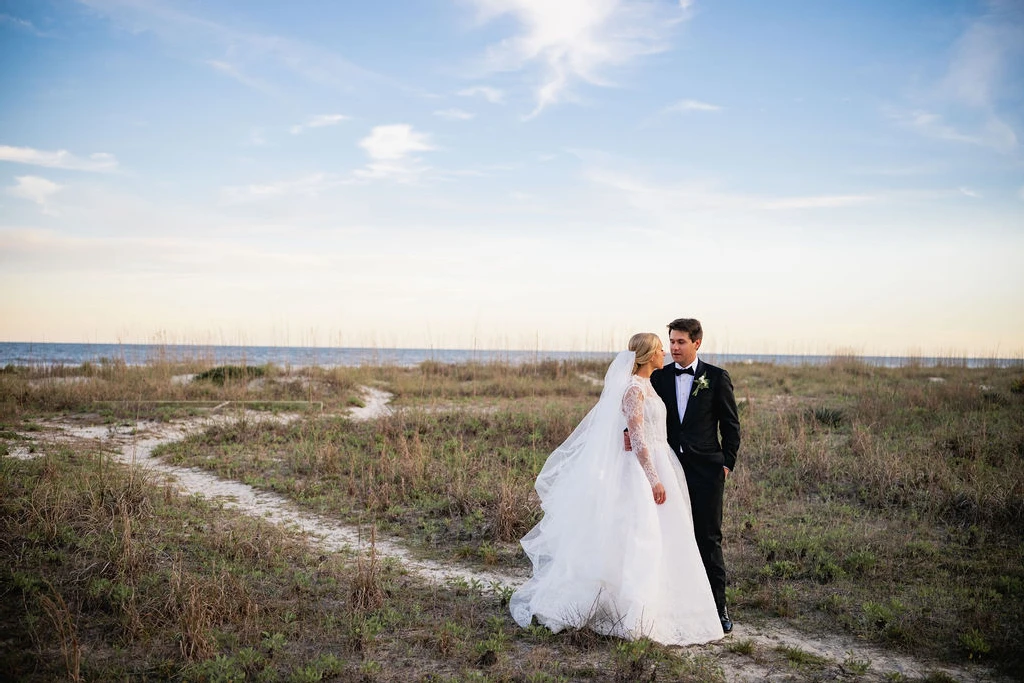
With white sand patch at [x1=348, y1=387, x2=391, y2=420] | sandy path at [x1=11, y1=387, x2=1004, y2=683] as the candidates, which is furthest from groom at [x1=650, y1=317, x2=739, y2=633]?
white sand patch at [x1=348, y1=387, x2=391, y2=420]

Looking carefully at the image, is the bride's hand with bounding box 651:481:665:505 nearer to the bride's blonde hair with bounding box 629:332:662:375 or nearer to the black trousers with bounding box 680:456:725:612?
the black trousers with bounding box 680:456:725:612

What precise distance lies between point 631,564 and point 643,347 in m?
1.49

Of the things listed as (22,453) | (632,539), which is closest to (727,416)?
(632,539)

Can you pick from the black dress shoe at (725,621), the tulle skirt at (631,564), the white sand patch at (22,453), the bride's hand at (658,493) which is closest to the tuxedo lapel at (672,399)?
the tulle skirt at (631,564)

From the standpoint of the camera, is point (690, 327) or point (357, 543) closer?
point (690, 327)

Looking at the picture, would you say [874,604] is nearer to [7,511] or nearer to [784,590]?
[784,590]

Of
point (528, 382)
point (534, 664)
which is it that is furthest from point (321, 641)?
point (528, 382)

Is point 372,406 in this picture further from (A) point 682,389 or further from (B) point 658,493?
(B) point 658,493

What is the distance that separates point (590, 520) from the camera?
4.56 metres

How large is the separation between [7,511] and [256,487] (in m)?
3.01

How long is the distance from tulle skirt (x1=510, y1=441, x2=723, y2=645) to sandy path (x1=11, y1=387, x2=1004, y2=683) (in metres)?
0.39

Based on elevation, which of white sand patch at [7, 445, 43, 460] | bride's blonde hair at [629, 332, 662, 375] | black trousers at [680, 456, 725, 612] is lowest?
white sand patch at [7, 445, 43, 460]

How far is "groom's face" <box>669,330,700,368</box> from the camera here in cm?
451

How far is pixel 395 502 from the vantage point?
807 cm
